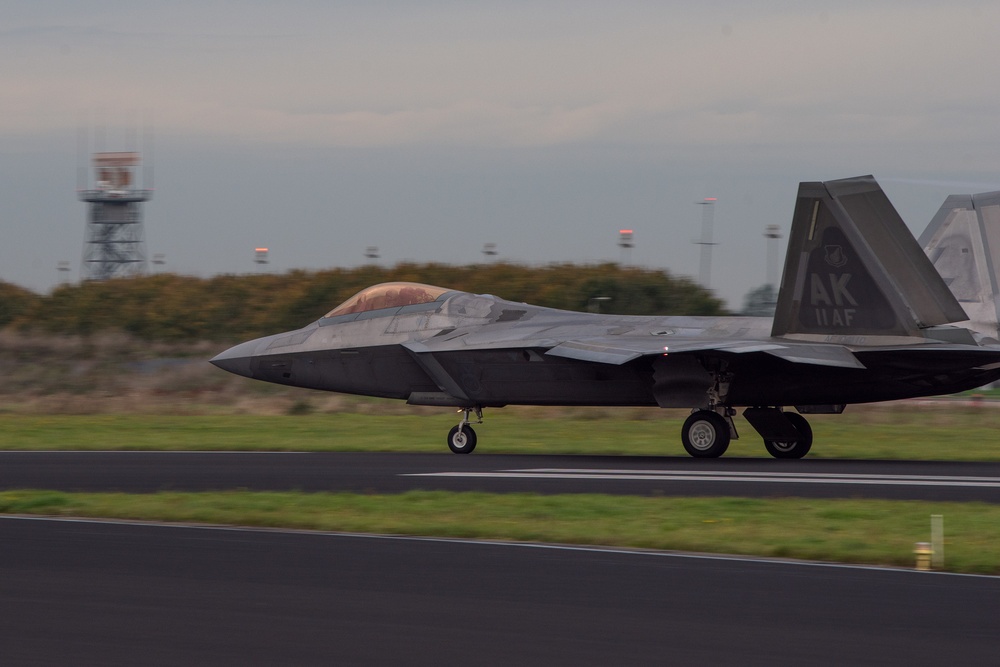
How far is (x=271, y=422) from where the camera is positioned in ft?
91.1

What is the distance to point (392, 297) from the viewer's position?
845 inches

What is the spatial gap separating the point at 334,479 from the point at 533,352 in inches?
196

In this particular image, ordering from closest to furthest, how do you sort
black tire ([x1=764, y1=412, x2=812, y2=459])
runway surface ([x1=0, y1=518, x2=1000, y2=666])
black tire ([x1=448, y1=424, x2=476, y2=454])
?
runway surface ([x1=0, y1=518, x2=1000, y2=666])
black tire ([x1=764, y1=412, x2=812, y2=459])
black tire ([x1=448, y1=424, x2=476, y2=454])

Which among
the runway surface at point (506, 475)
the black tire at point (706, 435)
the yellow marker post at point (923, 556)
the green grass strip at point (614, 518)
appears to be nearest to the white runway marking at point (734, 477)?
the runway surface at point (506, 475)

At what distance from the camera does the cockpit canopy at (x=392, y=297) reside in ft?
70.0

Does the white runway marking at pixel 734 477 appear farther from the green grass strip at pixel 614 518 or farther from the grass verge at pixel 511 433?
the grass verge at pixel 511 433

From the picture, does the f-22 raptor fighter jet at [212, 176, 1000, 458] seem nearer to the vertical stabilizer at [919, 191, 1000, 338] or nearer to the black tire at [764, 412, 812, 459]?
the black tire at [764, 412, 812, 459]

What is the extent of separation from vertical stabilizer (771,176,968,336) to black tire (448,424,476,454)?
606cm

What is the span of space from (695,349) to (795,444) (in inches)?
127

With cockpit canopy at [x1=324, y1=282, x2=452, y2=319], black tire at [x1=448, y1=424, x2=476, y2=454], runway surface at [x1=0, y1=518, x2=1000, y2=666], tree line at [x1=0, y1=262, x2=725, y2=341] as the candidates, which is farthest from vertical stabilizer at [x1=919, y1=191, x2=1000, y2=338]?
tree line at [x1=0, y1=262, x2=725, y2=341]

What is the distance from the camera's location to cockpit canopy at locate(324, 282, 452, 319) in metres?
21.3

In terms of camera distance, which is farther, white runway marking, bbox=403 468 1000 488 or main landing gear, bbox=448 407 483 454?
main landing gear, bbox=448 407 483 454

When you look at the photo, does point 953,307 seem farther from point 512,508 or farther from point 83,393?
point 83,393

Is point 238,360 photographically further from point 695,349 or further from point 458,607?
point 458,607
